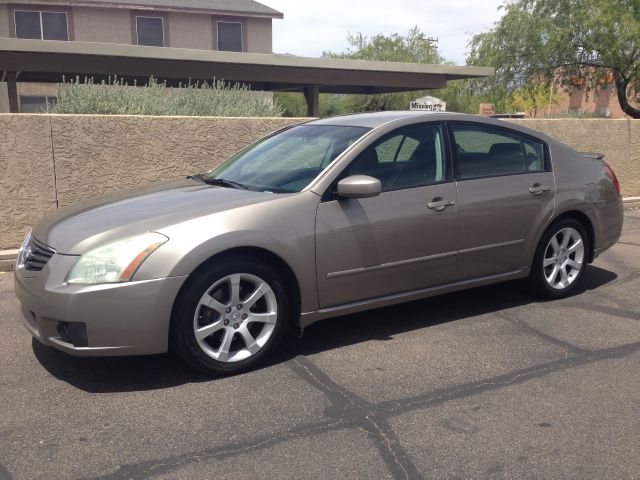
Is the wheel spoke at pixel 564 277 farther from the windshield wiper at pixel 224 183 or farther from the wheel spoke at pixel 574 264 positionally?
the windshield wiper at pixel 224 183

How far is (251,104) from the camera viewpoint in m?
10.4

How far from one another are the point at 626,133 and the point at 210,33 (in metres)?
25.7

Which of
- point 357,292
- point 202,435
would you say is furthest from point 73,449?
point 357,292

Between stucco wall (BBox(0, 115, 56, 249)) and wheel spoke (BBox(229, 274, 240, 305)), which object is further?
stucco wall (BBox(0, 115, 56, 249))

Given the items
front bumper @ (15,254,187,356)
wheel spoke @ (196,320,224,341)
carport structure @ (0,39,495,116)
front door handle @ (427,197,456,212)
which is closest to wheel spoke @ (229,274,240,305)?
wheel spoke @ (196,320,224,341)

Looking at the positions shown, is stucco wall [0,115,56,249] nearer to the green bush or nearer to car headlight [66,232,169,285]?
the green bush

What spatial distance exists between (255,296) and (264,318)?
167 mm

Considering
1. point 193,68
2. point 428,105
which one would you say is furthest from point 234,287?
point 428,105

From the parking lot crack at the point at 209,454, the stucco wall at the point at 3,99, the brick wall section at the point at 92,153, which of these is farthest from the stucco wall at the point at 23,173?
the stucco wall at the point at 3,99

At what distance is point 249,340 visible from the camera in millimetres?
4016

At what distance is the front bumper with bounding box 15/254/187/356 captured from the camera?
3.57m

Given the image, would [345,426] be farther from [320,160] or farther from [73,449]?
[320,160]

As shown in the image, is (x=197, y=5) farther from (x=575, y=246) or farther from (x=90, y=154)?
(x=575, y=246)

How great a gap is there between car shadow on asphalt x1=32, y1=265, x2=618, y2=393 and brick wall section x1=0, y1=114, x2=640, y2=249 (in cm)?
298
